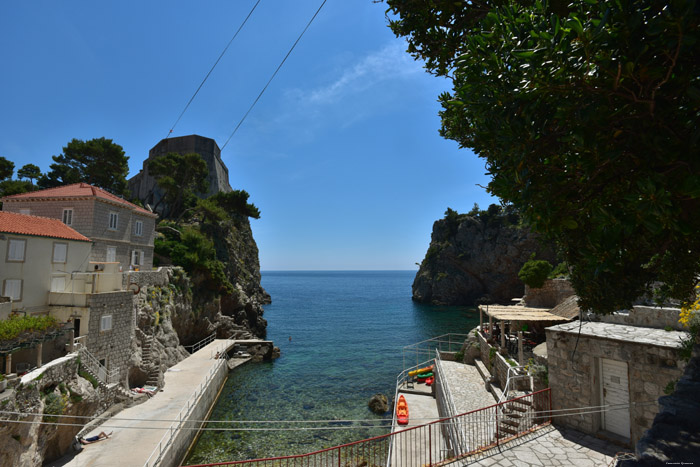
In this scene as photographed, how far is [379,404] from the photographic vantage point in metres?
23.9

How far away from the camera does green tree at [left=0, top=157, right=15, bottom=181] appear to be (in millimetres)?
40531

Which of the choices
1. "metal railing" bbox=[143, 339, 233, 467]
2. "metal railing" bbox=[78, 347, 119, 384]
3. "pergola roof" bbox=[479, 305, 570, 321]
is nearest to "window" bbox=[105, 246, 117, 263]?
"metal railing" bbox=[78, 347, 119, 384]

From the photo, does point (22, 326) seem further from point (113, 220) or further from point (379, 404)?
point (379, 404)

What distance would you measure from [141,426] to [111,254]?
14033 millimetres

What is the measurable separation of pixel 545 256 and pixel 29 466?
7965 centimetres

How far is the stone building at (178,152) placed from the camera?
64250 millimetres

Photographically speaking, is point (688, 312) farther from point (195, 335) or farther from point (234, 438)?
point (195, 335)

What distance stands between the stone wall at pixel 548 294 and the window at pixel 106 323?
1266 inches

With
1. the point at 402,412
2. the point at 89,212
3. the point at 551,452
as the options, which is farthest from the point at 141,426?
the point at 551,452

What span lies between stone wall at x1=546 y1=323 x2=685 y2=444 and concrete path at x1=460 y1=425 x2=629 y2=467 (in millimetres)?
757

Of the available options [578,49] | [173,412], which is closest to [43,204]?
[173,412]

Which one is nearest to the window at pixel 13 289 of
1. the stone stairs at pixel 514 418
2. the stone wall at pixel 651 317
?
the stone stairs at pixel 514 418

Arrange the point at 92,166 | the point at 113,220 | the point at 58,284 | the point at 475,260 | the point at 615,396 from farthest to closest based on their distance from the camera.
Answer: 1. the point at 475,260
2. the point at 92,166
3. the point at 113,220
4. the point at 58,284
5. the point at 615,396

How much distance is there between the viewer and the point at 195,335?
36406mm
